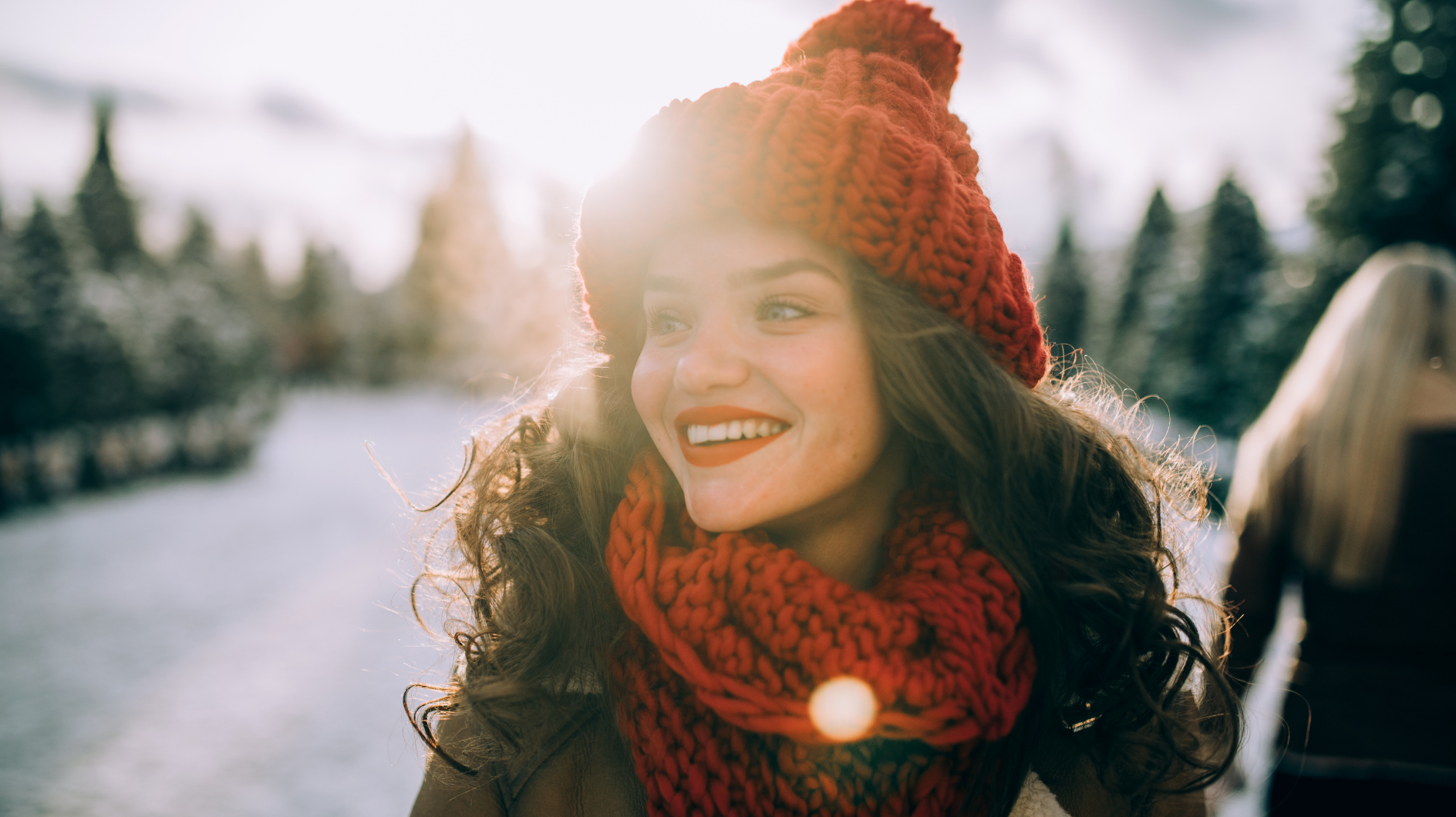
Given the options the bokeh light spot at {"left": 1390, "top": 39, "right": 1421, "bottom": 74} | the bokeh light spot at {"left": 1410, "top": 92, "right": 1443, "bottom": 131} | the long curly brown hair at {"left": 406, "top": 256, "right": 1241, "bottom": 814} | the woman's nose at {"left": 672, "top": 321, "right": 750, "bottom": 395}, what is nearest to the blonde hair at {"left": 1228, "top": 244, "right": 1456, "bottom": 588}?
the long curly brown hair at {"left": 406, "top": 256, "right": 1241, "bottom": 814}

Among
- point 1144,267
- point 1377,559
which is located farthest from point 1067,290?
point 1377,559

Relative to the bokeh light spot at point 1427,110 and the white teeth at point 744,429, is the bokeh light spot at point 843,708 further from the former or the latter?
the bokeh light spot at point 1427,110

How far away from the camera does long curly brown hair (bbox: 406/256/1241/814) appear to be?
1.59 m

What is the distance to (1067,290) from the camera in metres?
33.0

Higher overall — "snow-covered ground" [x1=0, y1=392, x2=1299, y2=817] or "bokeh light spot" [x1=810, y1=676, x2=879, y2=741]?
"bokeh light spot" [x1=810, y1=676, x2=879, y2=741]

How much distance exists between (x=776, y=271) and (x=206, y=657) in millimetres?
6793

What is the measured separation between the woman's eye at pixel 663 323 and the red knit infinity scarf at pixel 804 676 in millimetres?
487

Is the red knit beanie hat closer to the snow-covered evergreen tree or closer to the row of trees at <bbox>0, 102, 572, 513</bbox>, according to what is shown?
the row of trees at <bbox>0, 102, 572, 513</bbox>

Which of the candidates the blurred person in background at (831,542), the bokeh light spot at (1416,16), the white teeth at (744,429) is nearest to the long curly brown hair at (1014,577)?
the blurred person in background at (831,542)

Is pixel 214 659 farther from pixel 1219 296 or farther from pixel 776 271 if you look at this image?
pixel 1219 296

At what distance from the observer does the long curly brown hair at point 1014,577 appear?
1.59 m

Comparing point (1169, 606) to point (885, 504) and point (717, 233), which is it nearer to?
point (885, 504)

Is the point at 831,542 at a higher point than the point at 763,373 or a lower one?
lower

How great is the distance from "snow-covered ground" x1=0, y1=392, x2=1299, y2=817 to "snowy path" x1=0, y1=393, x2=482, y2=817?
0.06 ft
